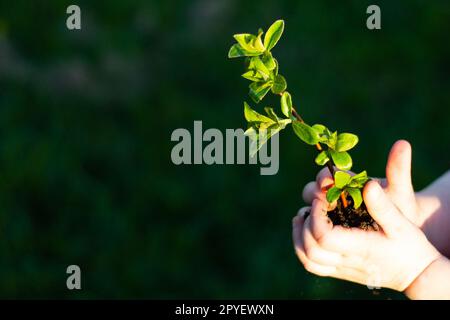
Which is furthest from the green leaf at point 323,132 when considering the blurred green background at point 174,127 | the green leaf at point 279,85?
the blurred green background at point 174,127

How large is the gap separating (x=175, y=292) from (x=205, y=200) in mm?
437

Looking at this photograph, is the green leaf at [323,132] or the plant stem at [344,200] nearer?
the green leaf at [323,132]

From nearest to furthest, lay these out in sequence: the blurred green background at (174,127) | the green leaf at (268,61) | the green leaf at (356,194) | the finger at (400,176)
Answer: the green leaf at (268,61), the green leaf at (356,194), the finger at (400,176), the blurred green background at (174,127)

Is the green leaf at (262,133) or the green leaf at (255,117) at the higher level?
the green leaf at (255,117)

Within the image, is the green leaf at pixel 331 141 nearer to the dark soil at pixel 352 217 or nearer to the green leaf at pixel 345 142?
the green leaf at pixel 345 142

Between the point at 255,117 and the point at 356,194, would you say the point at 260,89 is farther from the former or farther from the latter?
the point at 356,194

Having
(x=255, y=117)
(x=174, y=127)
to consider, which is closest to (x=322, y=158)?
(x=255, y=117)

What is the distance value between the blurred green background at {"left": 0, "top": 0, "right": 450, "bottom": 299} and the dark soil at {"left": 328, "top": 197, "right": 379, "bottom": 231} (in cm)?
101

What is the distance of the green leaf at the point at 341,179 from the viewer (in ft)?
4.50

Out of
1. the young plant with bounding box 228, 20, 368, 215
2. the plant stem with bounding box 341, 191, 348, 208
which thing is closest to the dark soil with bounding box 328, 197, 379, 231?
the plant stem with bounding box 341, 191, 348, 208

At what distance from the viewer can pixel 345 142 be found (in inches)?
52.6

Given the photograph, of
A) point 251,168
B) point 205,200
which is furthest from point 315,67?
point 205,200

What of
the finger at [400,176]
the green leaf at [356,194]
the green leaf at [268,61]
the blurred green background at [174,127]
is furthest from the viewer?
the blurred green background at [174,127]

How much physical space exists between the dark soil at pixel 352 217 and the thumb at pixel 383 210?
0.03 m
